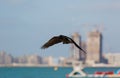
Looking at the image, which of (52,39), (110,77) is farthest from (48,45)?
(110,77)

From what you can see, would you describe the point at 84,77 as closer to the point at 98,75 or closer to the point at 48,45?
the point at 98,75

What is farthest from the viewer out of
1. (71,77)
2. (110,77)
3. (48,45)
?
(71,77)

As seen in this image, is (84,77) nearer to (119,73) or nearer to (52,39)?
(119,73)

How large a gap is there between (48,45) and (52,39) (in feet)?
1.49

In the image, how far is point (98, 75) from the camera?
206 ft

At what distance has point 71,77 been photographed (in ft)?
208

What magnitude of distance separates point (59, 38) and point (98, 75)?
155 ft

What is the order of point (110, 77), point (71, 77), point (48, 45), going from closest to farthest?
point (48, 45) < point (110, 77) < point (71, 77)

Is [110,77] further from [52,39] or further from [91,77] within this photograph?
[52,39]

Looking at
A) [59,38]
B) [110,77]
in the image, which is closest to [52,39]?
[59,38]

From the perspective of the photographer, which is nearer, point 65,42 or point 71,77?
point 65,42

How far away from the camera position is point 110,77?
195 ft

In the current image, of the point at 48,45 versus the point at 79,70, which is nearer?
the point at 48,45

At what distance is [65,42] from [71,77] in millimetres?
47744
